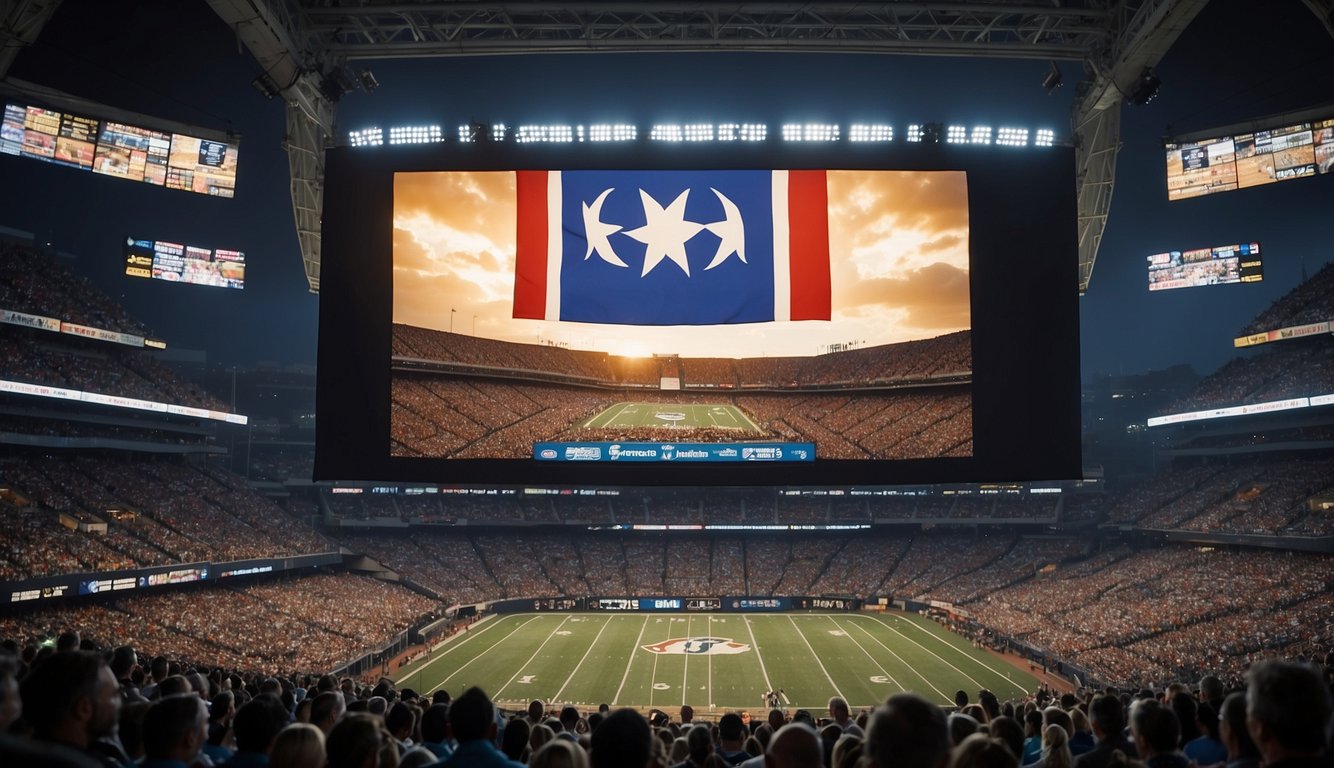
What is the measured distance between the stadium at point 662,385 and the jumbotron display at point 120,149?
124 mm

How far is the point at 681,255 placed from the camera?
504 inches

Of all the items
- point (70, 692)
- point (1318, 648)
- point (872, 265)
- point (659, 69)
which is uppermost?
point (659, 69)

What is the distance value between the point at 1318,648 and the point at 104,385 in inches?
1670

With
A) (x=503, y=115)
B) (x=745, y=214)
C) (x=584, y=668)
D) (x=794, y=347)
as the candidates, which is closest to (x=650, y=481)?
(x=794, y=347)

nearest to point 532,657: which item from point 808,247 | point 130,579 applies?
point 130,579

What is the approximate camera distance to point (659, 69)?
29250 millimetres

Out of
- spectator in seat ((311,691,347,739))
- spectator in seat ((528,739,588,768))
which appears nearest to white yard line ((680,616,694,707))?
spectator in seat ((311,691,347,739))

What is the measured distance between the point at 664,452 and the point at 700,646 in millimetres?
22349

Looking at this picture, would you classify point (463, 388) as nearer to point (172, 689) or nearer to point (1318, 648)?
point (172, 689)

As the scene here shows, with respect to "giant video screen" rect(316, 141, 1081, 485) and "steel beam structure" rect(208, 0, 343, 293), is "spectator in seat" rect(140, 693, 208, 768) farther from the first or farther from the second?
"steel beam structure" rect(208, 0, 343, 293)

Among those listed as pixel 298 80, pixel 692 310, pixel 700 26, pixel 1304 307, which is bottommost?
pixel 692 310

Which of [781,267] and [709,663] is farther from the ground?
[781,267]

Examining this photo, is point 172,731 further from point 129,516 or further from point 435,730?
point 129,516

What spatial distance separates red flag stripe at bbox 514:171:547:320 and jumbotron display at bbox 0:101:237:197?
13.1 m
